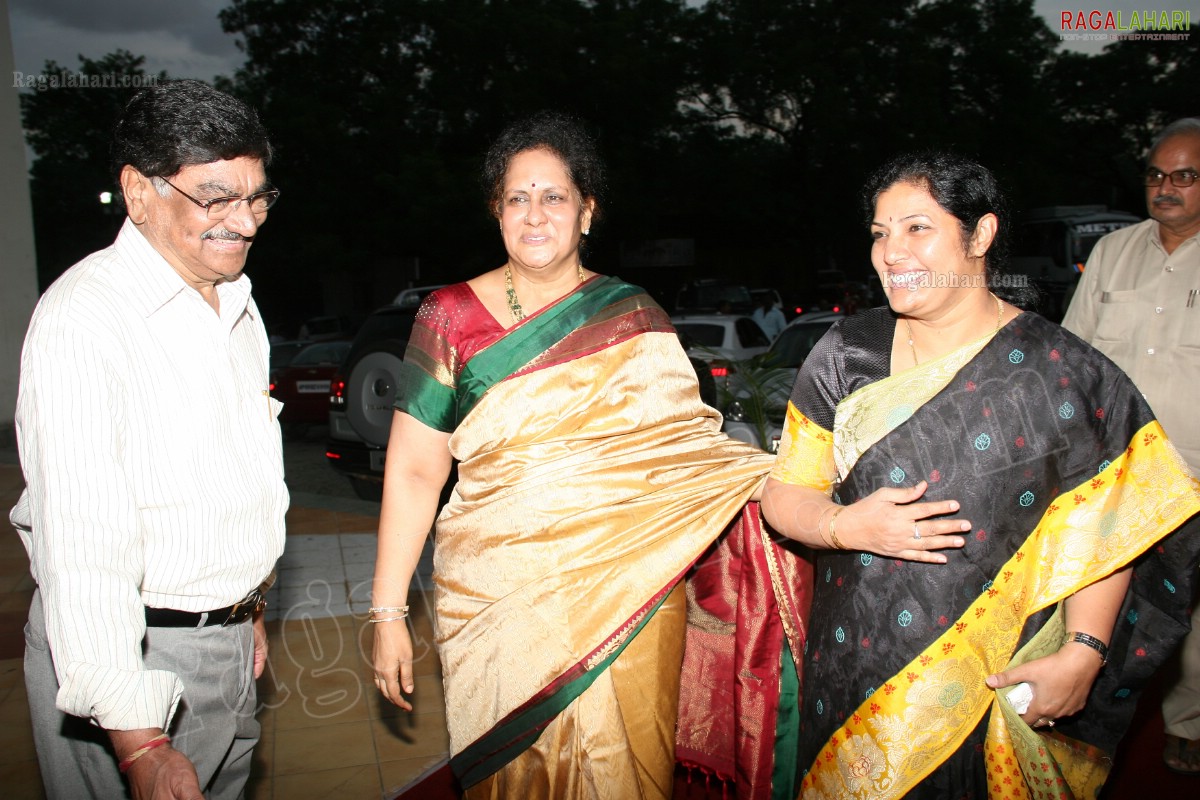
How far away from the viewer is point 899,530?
188cm

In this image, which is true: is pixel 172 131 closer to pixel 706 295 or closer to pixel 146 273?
pixel 146 273

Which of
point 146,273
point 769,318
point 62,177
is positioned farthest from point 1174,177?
point 62,177

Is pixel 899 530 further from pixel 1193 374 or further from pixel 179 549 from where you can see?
pixel 1193 374

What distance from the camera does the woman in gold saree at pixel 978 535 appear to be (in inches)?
75.0

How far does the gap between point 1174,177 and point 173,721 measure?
347 centimetres

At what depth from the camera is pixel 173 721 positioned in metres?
1.87

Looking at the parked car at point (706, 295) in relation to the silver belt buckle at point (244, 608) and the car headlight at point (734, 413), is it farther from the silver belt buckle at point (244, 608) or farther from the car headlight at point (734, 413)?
the silver belt buckle at point (244, 608)

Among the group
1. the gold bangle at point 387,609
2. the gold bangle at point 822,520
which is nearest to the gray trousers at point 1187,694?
the gold bangle at point 822,520

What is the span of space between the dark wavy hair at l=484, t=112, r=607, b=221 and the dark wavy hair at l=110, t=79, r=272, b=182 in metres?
0.79

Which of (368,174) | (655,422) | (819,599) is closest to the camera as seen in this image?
(819,599)

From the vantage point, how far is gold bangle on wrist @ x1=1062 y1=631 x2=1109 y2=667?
74.9 inches

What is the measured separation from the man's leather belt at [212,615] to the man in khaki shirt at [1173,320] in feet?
9.74

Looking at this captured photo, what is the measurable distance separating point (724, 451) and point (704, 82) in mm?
20638

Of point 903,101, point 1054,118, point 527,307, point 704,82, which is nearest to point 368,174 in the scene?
point 704,82
